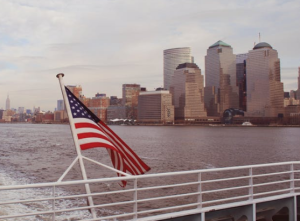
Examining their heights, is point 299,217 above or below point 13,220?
above

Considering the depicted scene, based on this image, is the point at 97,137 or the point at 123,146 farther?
the point at 123,146

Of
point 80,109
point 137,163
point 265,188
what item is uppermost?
point 80,109

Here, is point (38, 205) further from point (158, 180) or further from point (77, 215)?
point (158, 180)

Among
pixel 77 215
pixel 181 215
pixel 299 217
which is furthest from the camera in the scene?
pixel 77 215

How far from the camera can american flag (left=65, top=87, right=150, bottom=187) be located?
800 centimetres

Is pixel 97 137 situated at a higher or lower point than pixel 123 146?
higher

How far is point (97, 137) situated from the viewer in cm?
813

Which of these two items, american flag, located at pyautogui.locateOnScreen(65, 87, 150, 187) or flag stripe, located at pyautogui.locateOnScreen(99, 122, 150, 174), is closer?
american flag, located at pyautogui.locateOnScreen(65, 87, 150, 187)

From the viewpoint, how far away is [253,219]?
8812 mm

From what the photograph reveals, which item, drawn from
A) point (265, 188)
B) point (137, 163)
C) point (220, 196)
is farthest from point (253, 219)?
point (265, 188)

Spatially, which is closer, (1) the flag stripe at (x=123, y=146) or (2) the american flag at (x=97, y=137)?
(2) the american flag at (x=97, y=137)

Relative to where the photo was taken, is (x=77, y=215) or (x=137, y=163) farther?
(x=77, y=215)

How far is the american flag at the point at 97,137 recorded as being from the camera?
800cm

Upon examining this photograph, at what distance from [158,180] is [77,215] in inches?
529
